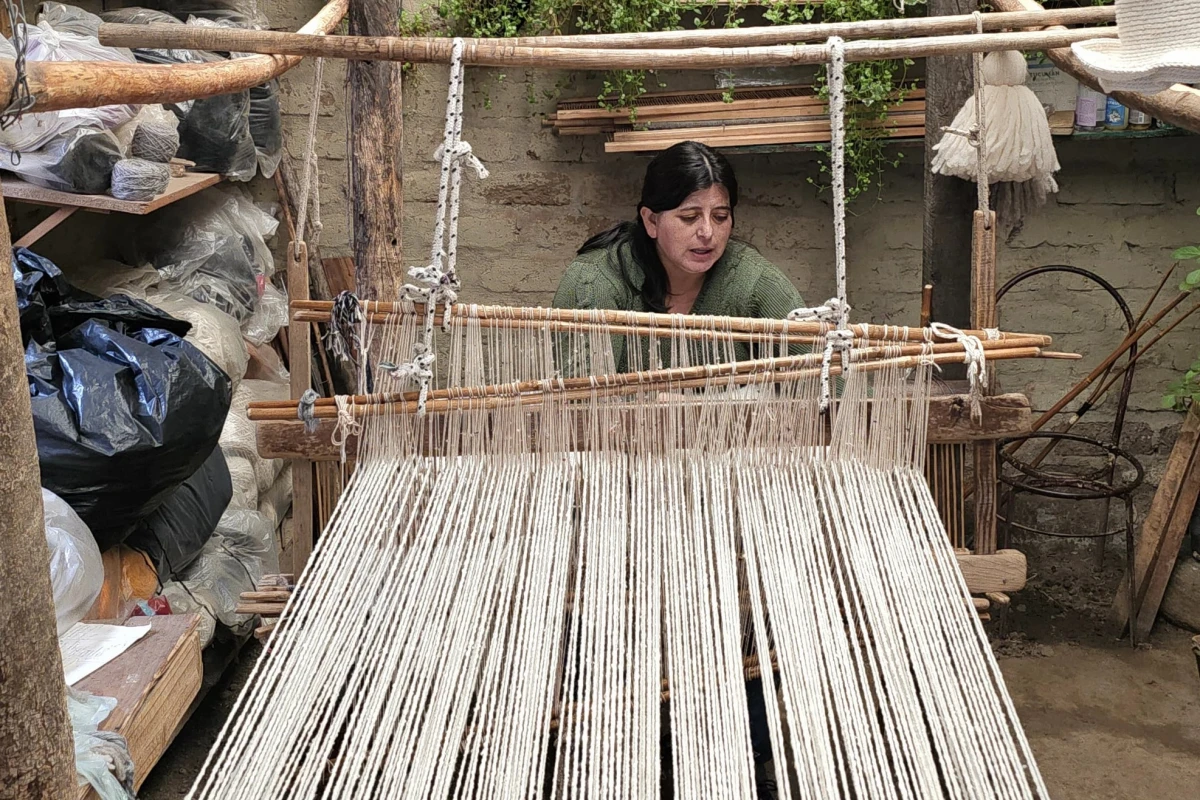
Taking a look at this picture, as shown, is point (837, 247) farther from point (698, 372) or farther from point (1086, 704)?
point (1086, 704)

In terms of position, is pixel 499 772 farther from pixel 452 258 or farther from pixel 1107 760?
pixel 1107 760

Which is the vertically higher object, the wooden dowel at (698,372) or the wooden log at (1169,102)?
the wooden log at (1169,102)

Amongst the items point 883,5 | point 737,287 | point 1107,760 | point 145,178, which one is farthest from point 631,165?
point 1107,760

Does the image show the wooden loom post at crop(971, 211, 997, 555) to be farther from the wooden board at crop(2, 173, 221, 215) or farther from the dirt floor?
the wooden board at crop(2, 173, 221, 215)

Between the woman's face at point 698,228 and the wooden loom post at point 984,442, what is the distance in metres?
0.79

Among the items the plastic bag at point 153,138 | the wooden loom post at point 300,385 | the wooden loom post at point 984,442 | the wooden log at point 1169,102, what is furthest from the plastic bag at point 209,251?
the wooden log at point 1169,102

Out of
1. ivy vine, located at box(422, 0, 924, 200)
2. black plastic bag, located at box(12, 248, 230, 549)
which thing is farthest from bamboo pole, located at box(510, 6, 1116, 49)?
ivy vine, located at box(422, 0, 924, 200)

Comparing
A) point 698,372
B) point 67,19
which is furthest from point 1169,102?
point 67,19

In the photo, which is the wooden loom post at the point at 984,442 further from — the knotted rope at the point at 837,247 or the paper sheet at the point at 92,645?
the paper sheet at the point at 92,645

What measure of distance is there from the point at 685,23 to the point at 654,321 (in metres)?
2.37

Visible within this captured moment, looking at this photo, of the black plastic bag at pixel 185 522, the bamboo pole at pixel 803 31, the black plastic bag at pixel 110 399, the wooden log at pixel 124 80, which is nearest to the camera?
the wooden log at pixel 124 80

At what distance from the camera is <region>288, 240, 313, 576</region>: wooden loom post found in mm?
1834

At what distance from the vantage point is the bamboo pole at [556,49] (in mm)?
1612

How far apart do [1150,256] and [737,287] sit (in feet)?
6.97
